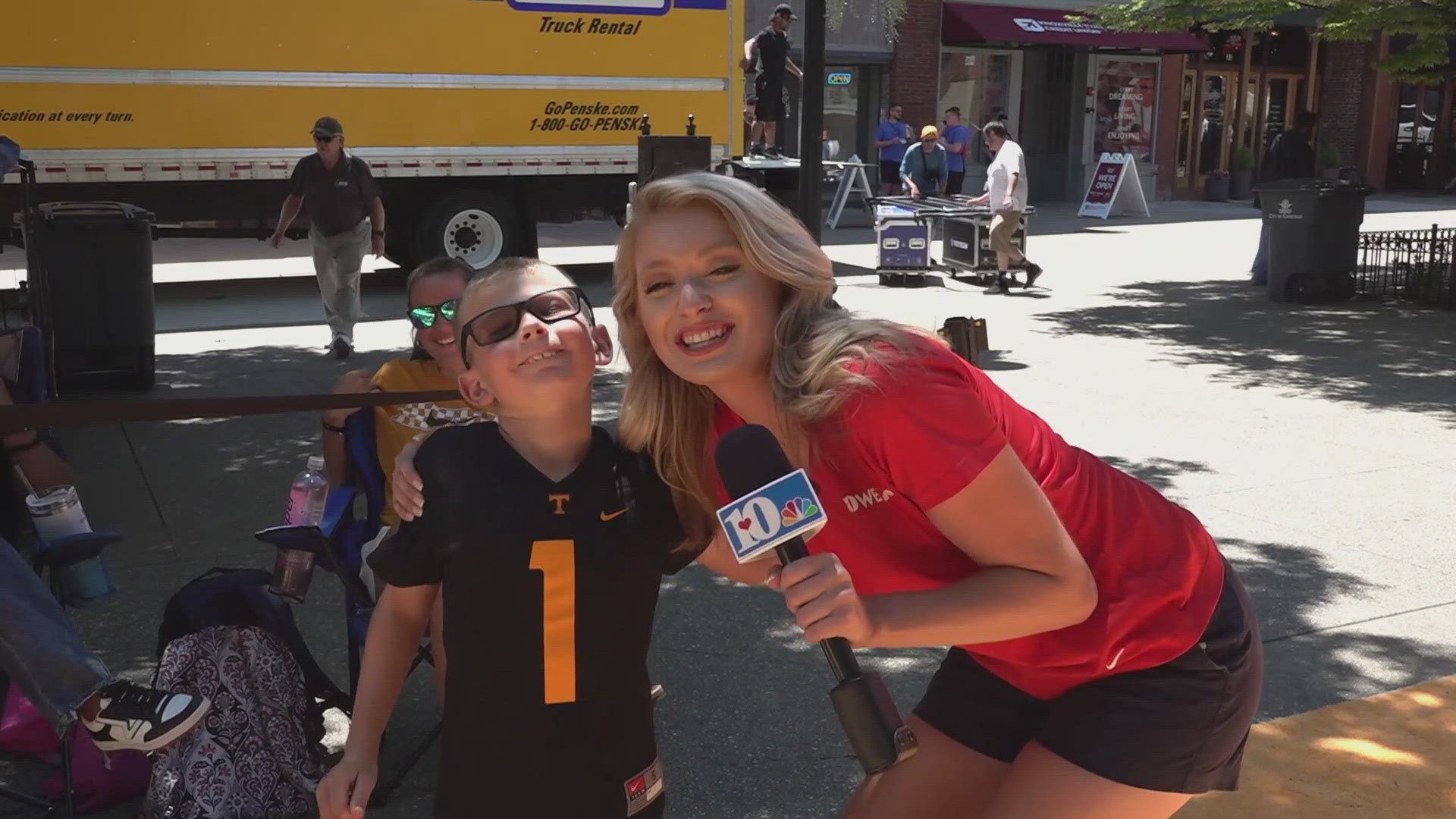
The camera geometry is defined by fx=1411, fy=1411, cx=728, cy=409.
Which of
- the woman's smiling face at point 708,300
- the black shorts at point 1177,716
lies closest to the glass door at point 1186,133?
the black shorts at point 1177,716

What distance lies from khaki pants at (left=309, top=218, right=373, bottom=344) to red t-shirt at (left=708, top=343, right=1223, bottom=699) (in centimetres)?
915

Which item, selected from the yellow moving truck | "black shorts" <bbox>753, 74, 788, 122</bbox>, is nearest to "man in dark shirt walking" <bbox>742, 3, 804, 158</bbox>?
"black shorts" <bbox>753, 74, 788, 122</bbox>

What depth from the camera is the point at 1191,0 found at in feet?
43.8

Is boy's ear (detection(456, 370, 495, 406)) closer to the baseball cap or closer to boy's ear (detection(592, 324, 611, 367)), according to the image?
boy's ear (detection(592, 324, 611, 367))

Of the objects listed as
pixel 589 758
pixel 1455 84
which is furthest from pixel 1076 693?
pixel 1455 84

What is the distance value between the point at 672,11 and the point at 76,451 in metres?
9.40

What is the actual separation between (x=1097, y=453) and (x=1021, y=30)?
19.8 meters

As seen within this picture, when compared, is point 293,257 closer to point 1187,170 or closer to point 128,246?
point 128,246

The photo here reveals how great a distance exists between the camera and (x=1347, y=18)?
1234 centimetres

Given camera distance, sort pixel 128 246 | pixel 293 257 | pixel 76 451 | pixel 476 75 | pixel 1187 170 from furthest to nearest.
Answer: pixel 1187 170 < pixel 293 257 < pixel 476 75 < pixel 128 246 < pixel 76 451

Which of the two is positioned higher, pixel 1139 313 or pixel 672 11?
pixel 672 11

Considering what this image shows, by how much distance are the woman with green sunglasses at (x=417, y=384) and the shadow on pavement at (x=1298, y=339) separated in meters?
6.70

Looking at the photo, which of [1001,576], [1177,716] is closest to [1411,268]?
[1177,716]

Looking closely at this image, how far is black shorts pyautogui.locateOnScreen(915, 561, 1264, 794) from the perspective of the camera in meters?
2.25
